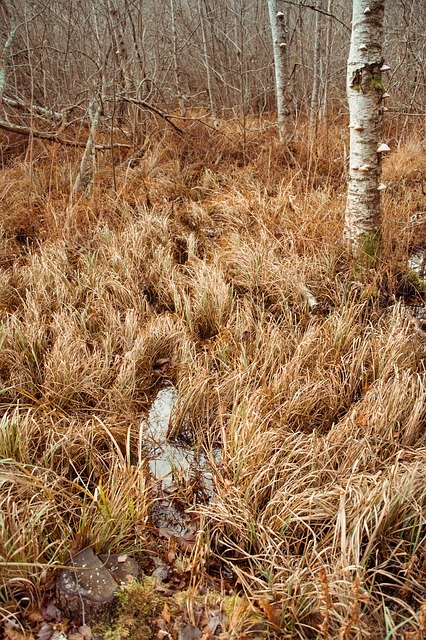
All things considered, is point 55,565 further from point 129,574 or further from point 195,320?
point 195,320

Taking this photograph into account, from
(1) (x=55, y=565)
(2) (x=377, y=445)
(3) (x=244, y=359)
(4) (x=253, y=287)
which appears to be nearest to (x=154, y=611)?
(1) (x=55, y=565)

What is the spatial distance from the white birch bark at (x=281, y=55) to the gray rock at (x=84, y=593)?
20.1 feet

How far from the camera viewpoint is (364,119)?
3.40 m

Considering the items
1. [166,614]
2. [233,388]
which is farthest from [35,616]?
[233,388]

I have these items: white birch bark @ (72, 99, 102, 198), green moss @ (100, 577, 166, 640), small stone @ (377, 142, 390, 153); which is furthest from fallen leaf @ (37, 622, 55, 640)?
white birch bark @ (72, 99, 102, 198)

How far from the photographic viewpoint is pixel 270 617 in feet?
5.08

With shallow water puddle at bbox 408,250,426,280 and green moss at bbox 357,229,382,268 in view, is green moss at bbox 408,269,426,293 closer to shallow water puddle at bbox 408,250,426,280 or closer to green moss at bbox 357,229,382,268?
shallow water puddle at bbox 408,250,426,280

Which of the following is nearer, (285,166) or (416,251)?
(416,251)

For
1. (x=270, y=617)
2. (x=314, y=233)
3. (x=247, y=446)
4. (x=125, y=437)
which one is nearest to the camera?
(x=270, y=617)

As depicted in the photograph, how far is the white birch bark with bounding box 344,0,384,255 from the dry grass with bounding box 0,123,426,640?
0.25 metres

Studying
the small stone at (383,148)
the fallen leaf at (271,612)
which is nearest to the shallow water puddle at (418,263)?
the small stone at (383,148)

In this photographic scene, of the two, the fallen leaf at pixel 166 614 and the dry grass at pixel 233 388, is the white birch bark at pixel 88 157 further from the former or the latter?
the fallen leaf at pixel 166 614

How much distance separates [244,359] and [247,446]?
0.72 meters

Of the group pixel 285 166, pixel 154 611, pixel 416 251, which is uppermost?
pixel 285 166
